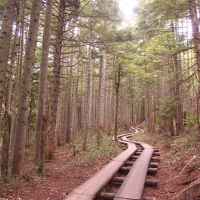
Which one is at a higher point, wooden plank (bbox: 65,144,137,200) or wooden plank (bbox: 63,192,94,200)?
wooden plank (bbox: 63,192,94,200)

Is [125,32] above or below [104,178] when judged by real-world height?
above

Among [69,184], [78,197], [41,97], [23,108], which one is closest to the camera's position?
[78,197]

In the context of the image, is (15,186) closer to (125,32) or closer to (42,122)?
(42,122)

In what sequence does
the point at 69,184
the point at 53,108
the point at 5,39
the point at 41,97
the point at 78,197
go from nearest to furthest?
the point at 78,197 < the point at 5,39 < the point at 69,184 < the point at 41,97 < the point at 53,108

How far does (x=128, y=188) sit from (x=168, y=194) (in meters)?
1.07

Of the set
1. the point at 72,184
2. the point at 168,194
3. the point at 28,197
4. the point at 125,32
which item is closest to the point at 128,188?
the point at 168,194

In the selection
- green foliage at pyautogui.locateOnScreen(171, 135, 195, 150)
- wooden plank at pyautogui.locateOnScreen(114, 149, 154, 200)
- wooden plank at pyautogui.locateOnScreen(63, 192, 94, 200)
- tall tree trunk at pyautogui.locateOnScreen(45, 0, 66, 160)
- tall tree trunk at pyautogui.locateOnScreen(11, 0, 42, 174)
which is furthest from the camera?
green foliage at pyautogui.locateOnScreen(171, 135, 195, 150)

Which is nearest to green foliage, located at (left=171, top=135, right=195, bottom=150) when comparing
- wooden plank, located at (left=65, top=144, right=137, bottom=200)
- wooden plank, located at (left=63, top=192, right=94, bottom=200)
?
wooden plank, located at (left=65, top=144, right=137, bottom=200)

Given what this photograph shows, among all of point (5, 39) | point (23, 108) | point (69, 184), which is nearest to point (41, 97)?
point (23, 108)

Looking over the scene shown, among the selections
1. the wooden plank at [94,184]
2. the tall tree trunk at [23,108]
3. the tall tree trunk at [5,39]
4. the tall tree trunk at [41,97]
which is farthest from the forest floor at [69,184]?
the tall tree trunk at [5,39]

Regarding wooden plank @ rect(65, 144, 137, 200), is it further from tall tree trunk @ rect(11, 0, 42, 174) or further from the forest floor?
tall tree trunk @ rect(11, 0, 42, 174)

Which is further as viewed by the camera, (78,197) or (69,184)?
(69,184)

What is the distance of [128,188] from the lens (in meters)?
4.82

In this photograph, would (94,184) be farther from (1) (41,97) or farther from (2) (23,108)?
(1) (41,97)
